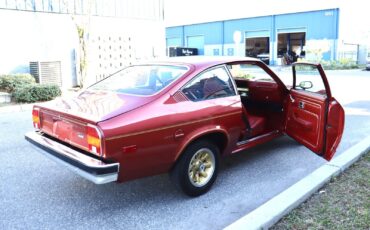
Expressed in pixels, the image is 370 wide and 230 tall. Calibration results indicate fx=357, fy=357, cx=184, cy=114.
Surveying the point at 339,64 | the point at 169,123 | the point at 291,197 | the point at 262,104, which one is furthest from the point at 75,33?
the point at 339,64

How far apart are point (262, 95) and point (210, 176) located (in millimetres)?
1976

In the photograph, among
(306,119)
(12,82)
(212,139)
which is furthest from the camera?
(12,82)

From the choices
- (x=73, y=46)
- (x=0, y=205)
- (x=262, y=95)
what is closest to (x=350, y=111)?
(x=262, y=95)

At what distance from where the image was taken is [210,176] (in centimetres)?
414

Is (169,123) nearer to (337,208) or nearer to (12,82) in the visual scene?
(337,208)

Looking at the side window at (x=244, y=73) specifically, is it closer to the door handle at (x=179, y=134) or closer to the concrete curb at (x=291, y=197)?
the door handle at (x=179, y=134)

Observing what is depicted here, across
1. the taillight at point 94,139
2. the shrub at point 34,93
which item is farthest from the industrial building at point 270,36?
the taillight at point 94,139

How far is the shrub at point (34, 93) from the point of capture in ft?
33.1

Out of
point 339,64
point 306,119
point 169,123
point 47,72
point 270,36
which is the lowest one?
point 306,119

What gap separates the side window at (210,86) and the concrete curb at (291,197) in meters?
1.35

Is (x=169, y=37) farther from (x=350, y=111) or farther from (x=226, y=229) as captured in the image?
(x=226, y=229)

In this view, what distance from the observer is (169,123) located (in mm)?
3611

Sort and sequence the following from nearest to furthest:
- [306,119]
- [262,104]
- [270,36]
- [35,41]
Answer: [306,119], [262,104], [35,41], [270,36]

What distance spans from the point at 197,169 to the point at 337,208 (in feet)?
4.86
